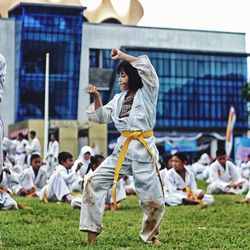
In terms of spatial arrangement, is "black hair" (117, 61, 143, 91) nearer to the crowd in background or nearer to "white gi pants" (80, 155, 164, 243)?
"white gi pants" (80, 155, 164, 243)

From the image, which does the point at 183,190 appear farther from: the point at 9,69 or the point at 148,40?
the point at 148,40

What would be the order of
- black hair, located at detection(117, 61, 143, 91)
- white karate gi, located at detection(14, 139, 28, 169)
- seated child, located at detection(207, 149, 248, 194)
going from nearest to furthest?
black hair, located at detection(117, 61, 143, 91) < seated child, located at detection(207, 149, 248, 194) < white karate gi, located at detection(14, 139, 28, 169)

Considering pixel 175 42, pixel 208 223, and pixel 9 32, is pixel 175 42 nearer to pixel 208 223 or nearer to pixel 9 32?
pixel 9 32

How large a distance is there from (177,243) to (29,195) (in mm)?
7105

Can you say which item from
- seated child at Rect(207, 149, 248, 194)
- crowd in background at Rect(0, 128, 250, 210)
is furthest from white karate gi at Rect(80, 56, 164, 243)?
seated child at Rect(207, 149, 248, 194)

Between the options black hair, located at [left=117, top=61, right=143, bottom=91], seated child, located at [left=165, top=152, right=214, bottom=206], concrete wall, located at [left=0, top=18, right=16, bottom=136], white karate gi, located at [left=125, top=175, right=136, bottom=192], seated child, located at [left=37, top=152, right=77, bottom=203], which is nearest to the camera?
black hair, located at [left=117, top=61, right=143, bottom=91]

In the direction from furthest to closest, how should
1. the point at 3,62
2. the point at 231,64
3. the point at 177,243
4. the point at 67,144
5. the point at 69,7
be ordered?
the point at 231,64
the point at 69,7
the point at 67,144
the point at 177,243
the point at 3,62

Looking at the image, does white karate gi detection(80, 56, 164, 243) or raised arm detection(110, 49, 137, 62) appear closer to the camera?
white karate gi detection(80, 56, 164, 243)

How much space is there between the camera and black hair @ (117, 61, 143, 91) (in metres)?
5.33

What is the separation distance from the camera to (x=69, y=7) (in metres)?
42.9

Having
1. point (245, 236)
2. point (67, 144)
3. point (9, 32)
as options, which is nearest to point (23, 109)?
point (9, 32)

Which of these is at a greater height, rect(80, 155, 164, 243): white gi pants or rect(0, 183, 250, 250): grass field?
rect(80, 155, 164, 243): white gi pants

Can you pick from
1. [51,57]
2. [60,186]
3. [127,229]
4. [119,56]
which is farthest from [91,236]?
[51,57]

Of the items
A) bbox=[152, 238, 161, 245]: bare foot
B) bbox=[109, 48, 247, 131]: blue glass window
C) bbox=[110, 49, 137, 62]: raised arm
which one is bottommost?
bbox=[152, 238, 161, 245]: bare foot
